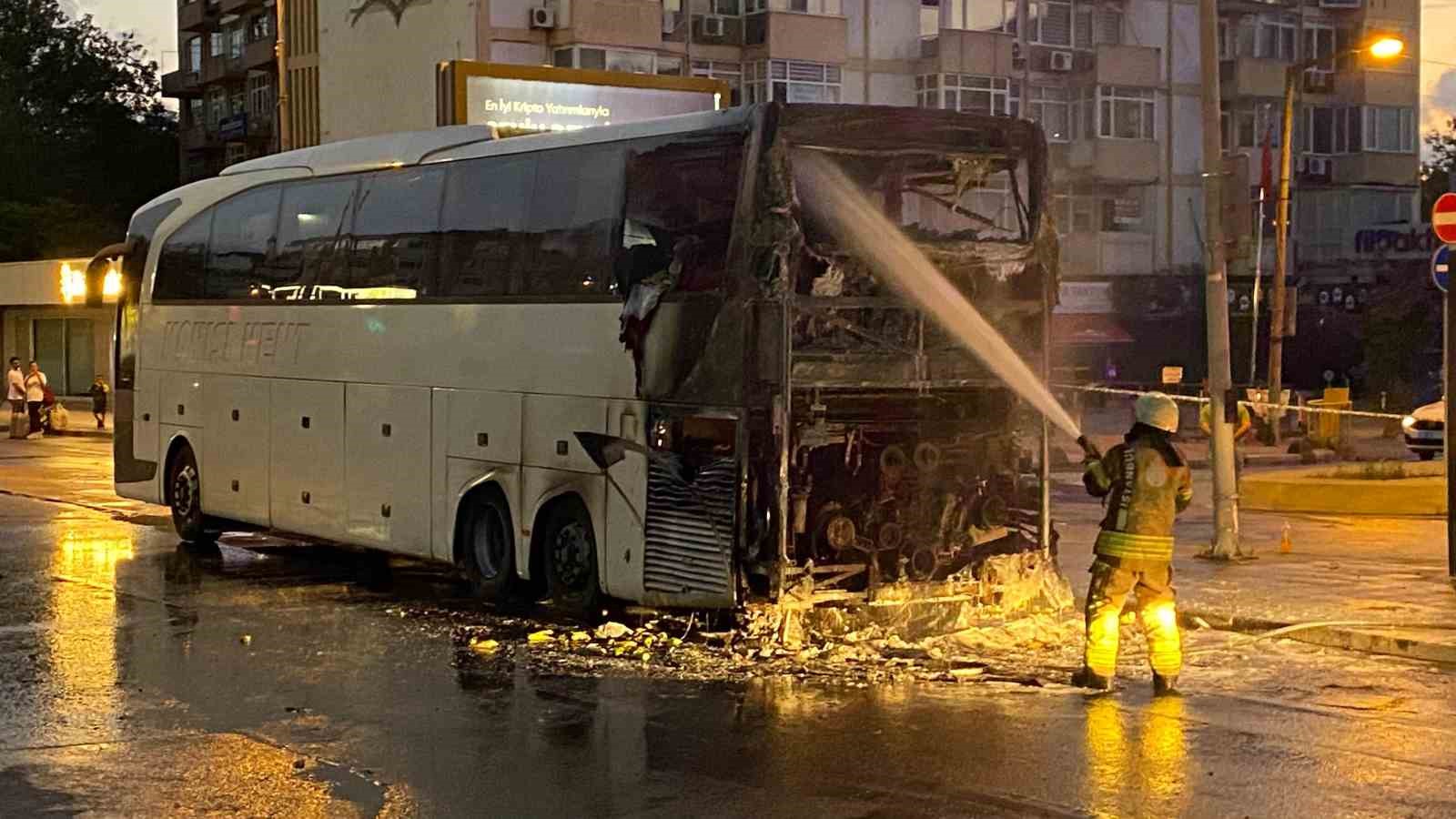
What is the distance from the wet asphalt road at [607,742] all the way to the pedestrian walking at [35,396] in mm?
27433

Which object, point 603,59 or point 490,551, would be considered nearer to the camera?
point 490,551

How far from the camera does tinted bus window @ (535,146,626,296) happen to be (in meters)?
12.6

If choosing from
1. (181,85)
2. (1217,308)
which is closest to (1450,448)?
(1217,308)

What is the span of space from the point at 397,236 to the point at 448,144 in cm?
86

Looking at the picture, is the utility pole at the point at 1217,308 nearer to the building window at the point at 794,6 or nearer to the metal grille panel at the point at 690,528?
the metal grille panel at the point at 690,528

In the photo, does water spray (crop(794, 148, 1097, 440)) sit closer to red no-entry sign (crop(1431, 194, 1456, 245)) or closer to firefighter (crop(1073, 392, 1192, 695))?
firefighter (crop(1073, 392, 1192, 695))

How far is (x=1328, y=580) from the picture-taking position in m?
14.8

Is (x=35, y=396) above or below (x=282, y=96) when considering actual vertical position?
below

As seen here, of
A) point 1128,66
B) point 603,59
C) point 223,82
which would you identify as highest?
point 223,82

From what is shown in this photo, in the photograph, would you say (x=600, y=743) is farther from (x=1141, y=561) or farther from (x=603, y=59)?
(x=603, y=59)

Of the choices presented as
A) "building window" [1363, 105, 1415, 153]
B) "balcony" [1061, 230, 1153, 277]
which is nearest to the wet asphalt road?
"balcony" [1061, 230, 1153, 277]

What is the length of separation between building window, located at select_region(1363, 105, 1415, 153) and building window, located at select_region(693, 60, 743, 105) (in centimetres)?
2289

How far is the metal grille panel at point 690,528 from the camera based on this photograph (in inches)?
457

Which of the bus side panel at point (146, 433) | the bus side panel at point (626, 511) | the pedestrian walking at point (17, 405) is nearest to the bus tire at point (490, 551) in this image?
the bus side panel at point (626, 511)
